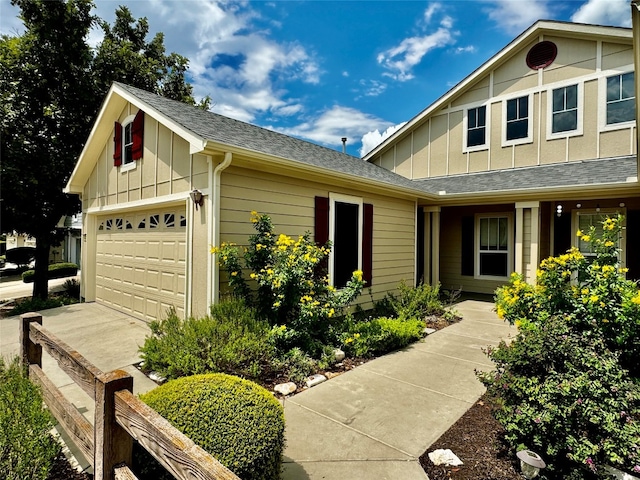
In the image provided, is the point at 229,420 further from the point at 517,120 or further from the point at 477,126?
the point at 477,126

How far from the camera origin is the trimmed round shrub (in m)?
1.97

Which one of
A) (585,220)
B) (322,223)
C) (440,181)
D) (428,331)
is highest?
(440,181)

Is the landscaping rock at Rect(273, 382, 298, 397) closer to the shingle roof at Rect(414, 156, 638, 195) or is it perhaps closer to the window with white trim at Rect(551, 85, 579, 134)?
the shingle roof at Rect(414, 156, 638, 195)

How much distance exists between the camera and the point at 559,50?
32.8 ft

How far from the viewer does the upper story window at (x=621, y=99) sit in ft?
29.3

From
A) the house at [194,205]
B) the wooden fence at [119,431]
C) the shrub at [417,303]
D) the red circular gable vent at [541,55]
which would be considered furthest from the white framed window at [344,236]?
the red circular gable vent at [541,55]

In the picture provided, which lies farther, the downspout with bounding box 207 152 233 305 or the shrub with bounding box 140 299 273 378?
the downspout with bounding box 207 152 233 305

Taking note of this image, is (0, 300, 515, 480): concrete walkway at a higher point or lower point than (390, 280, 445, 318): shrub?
lower

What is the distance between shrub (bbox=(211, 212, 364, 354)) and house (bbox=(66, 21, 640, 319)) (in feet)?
1.30

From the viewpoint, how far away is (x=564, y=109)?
9.87 meters

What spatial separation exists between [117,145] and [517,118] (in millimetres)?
11249

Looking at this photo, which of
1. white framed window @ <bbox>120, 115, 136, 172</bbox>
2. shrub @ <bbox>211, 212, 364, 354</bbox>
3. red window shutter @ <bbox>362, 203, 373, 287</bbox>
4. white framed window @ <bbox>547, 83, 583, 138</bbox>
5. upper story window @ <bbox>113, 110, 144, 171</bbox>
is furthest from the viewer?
white framed window @ <bbox>547, 83, 583, 138</bbox>

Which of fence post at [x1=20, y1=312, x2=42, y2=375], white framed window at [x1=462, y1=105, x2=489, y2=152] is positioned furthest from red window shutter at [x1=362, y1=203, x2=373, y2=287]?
fence post at [x1=20, y1=312, x2=42, y2=375]

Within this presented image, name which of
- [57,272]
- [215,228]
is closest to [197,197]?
[215,228]
